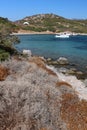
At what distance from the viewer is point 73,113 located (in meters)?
12.1

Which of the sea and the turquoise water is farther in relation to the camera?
the turquoise water

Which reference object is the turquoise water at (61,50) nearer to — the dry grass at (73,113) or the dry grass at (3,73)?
the dry grass at (3,73)

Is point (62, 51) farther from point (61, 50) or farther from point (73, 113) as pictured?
point (73, 113)

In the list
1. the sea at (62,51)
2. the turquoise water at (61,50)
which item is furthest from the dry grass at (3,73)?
the turquoise water at (61,50)

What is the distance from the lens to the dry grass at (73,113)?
1036 centimetres

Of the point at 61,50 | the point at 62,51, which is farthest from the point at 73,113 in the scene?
the point at 61,50

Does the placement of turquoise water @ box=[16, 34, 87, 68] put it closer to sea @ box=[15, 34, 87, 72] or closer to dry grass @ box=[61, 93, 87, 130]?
sea @ box=[15, 34, 87, 72]

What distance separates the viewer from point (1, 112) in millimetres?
9391

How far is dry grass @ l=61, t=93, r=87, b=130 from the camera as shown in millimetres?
10360

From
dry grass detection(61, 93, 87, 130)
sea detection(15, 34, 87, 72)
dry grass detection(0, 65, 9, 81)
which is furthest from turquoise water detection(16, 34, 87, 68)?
dry grass detection(61, 93, 87, 130)

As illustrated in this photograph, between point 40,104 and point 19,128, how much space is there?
1.15 m

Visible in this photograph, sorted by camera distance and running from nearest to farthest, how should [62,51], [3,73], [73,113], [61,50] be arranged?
[73,113], [3,73], [62,51], [61,50]

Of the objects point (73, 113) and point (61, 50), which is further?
point (61, 50)

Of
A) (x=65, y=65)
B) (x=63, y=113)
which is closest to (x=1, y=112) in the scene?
(x=63, y=113)
